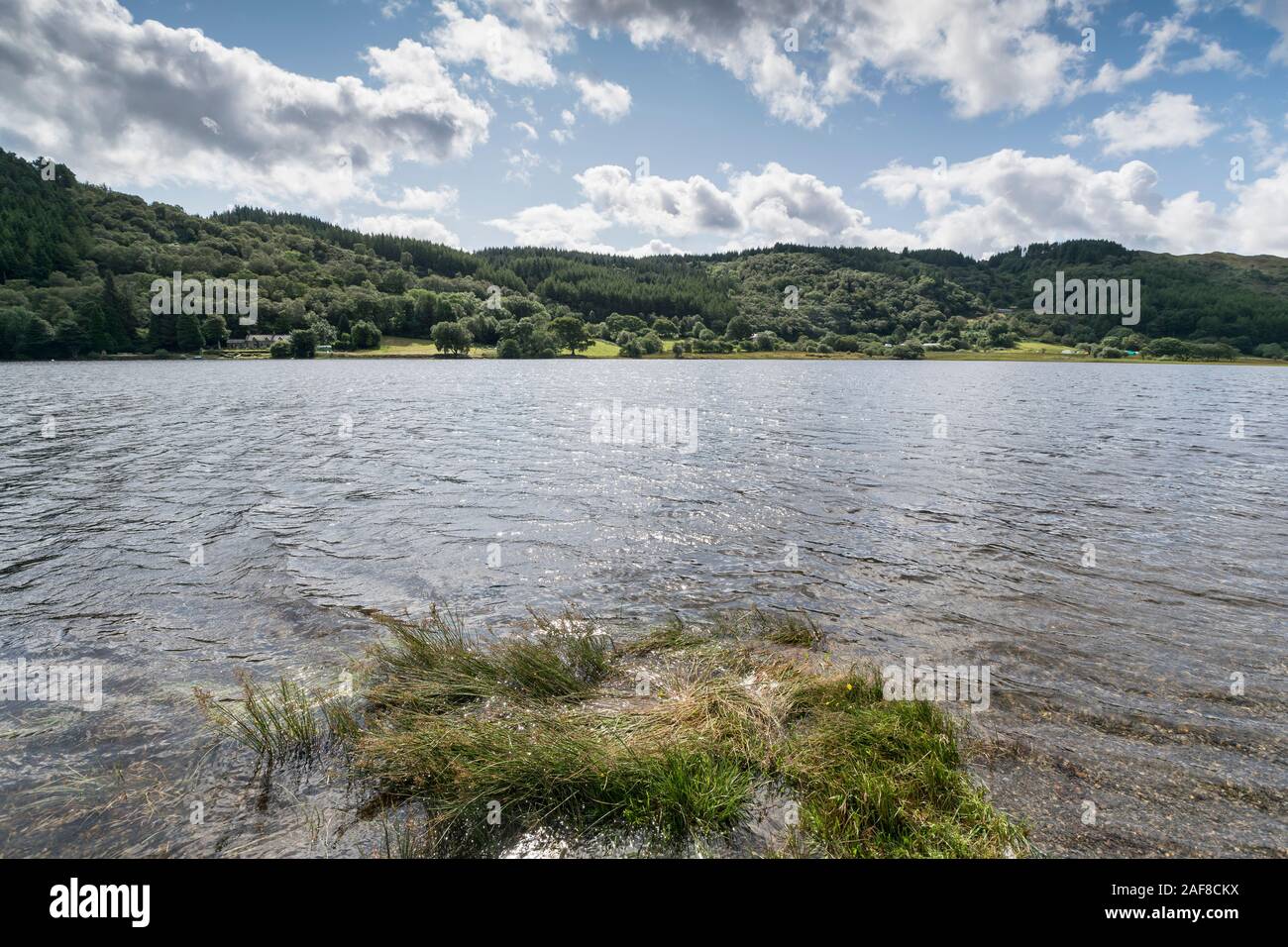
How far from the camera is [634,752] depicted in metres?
6.25

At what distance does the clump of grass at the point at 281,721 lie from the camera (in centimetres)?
704

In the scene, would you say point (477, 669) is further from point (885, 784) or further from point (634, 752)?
point (885, 784)

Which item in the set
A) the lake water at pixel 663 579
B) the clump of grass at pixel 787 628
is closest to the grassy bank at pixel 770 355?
the lake water at pixel 663 579

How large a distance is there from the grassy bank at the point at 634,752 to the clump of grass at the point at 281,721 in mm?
26

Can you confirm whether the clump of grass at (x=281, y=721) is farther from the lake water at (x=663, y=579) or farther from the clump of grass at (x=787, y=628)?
the clump of grass at (x=787, y=628)

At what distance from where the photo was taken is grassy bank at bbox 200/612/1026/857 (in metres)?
5.52

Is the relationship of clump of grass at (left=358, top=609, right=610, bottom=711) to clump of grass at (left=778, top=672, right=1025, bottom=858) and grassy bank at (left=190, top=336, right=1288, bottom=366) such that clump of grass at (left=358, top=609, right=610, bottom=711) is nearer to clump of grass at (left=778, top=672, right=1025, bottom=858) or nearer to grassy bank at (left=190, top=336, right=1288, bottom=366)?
clump of grass at (left=778, top=672, right=1025, bottom=858)

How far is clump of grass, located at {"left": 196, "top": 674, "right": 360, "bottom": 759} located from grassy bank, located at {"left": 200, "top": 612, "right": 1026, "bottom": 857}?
26mm

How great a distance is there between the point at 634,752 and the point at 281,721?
4.69m

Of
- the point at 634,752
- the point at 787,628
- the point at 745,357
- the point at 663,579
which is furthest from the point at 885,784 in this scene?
the point at 745,357

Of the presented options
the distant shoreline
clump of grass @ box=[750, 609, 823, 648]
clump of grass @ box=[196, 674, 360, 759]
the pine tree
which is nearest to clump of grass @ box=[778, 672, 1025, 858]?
clump of grass @ box=[750, 609, 823, 648]

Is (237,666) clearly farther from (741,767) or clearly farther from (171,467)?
(171,467)
